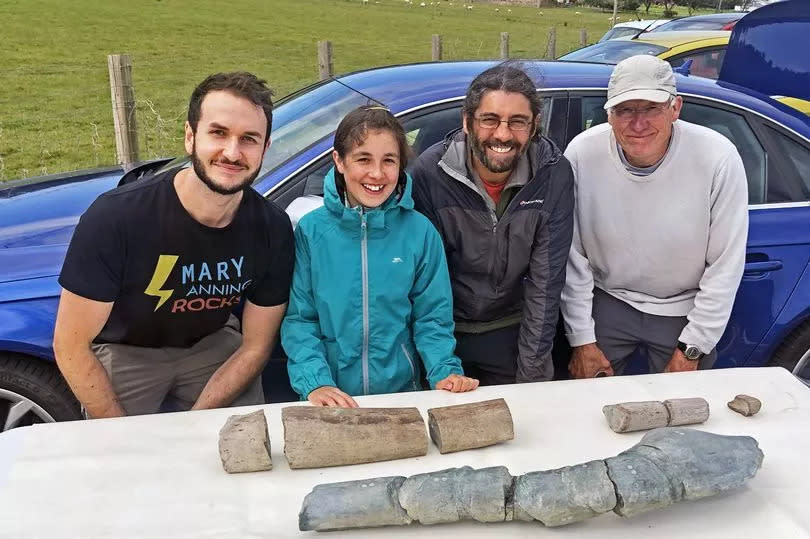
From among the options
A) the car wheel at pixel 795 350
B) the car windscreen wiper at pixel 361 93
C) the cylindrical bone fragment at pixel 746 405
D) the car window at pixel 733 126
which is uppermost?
the car windscreen wiper at pixel 361 93

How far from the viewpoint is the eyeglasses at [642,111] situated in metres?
2.55

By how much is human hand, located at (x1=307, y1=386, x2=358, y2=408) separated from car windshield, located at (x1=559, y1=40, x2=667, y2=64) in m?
5.71

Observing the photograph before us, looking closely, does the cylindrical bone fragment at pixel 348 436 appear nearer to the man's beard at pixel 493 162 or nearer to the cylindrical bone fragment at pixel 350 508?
the cylindrical bone fragment at pixel 350 508

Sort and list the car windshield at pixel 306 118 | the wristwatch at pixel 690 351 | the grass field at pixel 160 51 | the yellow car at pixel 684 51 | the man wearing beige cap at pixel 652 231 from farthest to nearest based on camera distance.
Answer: the grass field at pixel 160 51 < the yellow car at pixel 684 51 < the car windshield at pixel 306 118 < the wristwatch at pixel 690 351 < the man wearing beige cap at pixel 652 231

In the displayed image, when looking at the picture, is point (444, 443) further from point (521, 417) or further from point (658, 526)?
point (658, 526)

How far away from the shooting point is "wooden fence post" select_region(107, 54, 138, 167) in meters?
5.95

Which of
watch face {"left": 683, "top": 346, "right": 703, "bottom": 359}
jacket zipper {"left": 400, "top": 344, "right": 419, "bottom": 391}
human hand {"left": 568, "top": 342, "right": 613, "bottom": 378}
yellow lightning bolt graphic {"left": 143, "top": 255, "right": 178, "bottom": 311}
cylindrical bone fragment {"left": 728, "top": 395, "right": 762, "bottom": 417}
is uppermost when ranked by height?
yellow lightning bolt graphic {"left": 143, "top": 255, "right": 178, "bottom": 311}

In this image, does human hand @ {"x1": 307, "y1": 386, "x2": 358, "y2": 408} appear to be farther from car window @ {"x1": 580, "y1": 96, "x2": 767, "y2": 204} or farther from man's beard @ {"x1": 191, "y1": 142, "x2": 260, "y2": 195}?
car window @ {"x1": 580, "y1": 96, "x2": 767, "y2": 204}

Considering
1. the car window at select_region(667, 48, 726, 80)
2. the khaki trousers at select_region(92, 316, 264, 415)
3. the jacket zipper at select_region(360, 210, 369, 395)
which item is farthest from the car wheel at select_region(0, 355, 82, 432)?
the car window at select_region(667, 48, 726, 80)

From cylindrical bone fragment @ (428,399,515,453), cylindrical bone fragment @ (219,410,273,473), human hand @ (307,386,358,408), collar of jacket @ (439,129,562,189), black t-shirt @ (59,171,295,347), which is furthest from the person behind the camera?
collar of jacket @ (439,129,562,189)

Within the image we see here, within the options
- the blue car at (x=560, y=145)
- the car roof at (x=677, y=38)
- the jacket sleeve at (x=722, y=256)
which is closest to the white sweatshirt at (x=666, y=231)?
the jacket sleeve at (x=722, y=256)

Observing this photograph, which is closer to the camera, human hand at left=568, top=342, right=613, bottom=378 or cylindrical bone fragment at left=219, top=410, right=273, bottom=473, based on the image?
cylindrical bone fragment at left=219, top=410, right=273, bottom=473

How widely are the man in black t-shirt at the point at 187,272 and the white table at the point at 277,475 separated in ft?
1.46

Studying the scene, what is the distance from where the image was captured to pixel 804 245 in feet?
9.87
